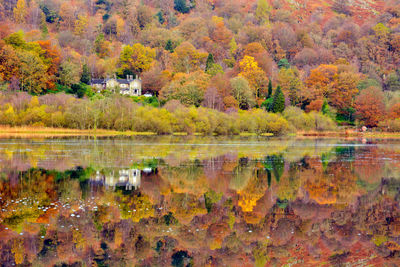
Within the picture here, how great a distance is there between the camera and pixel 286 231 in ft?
48.3

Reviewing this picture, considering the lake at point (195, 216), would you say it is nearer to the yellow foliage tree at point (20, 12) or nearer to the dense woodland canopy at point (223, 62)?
the dense woodland canopy at point (223, 62)

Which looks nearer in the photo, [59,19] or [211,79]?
[211,79]

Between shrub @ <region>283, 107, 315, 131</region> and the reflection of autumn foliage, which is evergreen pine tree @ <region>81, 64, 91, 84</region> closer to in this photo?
shrub @ <region>283, 107, 315, 131</region>

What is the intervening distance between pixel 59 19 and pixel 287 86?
4882 inches

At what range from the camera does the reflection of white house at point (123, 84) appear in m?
119

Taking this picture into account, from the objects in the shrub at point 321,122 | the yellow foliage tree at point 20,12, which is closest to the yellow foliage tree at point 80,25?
the yellow foliage tree at point 20,12

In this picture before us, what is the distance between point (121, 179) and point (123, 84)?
101 meters

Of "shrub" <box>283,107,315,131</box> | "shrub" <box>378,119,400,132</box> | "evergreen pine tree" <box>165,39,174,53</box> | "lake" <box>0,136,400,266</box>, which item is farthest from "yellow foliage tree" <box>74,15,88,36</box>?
"lake" <box>0,136,400,266</box>

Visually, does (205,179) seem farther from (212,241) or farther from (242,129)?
(242,129)

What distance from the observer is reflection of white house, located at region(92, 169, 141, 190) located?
72.4ft

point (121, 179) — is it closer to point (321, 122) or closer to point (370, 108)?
point (321, 122)

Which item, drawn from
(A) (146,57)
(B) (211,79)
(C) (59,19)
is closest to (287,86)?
(B) (211,79)

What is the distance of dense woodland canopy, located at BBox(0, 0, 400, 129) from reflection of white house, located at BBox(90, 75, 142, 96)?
110 inches

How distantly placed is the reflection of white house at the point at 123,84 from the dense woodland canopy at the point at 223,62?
9.17 ft
